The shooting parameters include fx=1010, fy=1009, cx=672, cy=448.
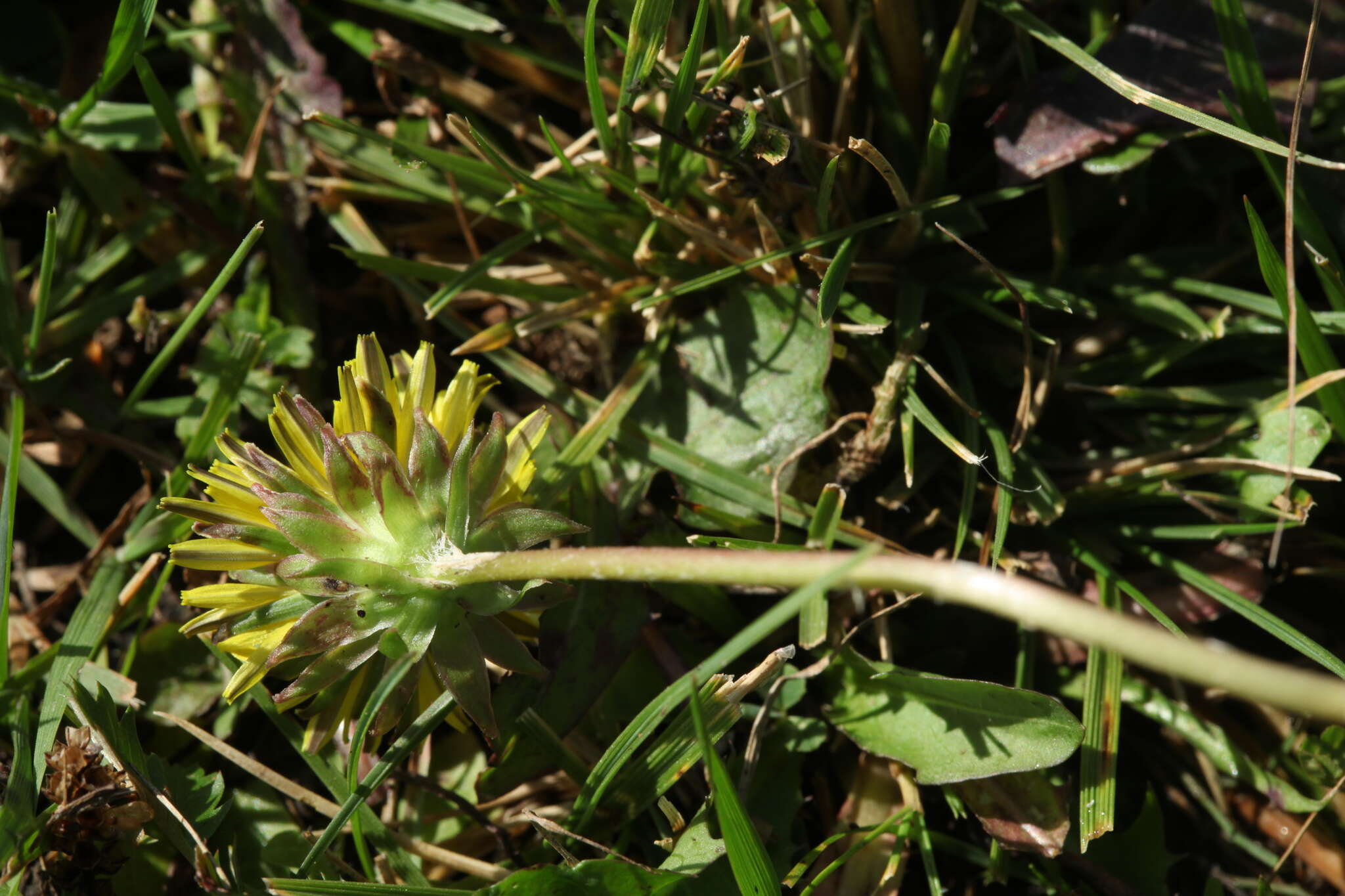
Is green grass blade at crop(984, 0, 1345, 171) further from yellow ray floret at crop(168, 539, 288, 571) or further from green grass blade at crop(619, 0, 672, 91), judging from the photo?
yellow ray floret at crop(168, 539, 288, 571)

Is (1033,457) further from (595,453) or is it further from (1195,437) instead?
(595,453)

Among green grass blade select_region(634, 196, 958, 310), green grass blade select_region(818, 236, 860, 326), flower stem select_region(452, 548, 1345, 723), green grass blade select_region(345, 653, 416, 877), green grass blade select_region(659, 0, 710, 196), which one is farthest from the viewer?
green grass blade select_region(634, 196, 958, 310)

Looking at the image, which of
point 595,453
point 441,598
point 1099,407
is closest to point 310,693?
point 441,598

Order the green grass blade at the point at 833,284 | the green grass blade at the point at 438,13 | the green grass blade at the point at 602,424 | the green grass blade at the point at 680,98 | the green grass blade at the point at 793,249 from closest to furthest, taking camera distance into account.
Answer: the green grass blade at the point at 680,98 < the green grass blade at the point at 833,284 < the green grass blade at the point at 793,249 < the green grass blade at the point at 602,424 < the green grass blade at the point at 438,13

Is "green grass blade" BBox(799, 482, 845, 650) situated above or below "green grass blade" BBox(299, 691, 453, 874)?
above

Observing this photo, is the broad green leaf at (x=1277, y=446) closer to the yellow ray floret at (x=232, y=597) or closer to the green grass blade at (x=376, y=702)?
the green grass blade at (x=376, y=702)

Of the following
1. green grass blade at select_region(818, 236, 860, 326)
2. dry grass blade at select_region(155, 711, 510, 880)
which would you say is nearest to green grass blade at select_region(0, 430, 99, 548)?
dry grass blade at select_region(155, 711, 510, 880)

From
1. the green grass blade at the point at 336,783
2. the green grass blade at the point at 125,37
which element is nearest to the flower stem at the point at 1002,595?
the green grass blade at the point at 336,783
